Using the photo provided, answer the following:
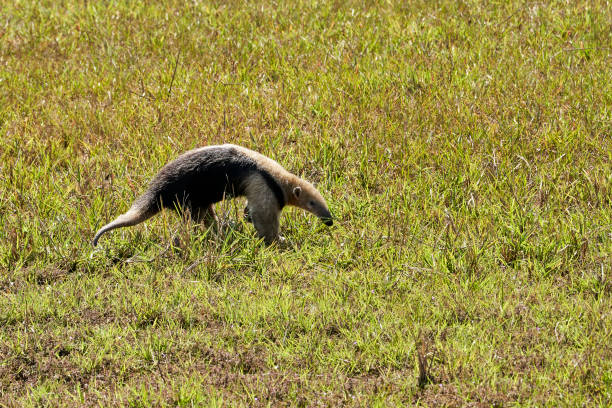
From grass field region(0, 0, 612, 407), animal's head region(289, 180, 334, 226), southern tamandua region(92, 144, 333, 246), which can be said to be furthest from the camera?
animal's head region(289, 180, 334, 226)

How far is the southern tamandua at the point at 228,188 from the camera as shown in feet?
20.0

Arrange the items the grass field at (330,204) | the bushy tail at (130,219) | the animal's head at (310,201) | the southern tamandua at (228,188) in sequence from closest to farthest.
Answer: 1. the grass field at (330,204)
2. the bushy tail at (130,219)
3. the southern tamandua at (228,188)
4. the animal's head at (310,201)

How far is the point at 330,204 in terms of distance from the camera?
6.65 m

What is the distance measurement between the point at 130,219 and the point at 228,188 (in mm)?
798

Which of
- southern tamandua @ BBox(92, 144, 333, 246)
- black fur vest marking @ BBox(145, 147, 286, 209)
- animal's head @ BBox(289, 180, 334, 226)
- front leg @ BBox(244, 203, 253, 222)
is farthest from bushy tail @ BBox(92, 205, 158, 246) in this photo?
animal's head @ BBox(289, 180, 334, 226)

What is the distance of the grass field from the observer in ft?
15.5

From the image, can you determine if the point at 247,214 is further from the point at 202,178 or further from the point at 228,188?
the point at 202,178

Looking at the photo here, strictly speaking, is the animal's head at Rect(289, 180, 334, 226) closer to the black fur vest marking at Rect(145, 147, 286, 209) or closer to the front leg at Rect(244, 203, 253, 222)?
the black fur vest marking at Rect(145, 147, 286, 209)

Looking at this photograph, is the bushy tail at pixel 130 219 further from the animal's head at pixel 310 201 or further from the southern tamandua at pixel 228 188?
the animal's head at pixel 310 201

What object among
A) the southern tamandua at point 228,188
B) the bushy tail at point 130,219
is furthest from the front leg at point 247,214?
the bushy tail at point 130,219

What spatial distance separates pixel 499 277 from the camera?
5.52 meters

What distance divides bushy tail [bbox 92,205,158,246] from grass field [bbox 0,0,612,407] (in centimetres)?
17

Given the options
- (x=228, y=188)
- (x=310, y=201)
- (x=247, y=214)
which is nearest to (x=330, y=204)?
(x=310, y=201)

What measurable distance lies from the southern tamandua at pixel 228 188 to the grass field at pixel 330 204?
16cm
